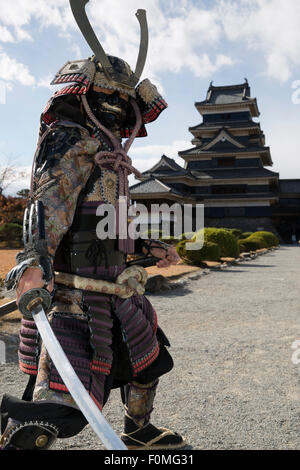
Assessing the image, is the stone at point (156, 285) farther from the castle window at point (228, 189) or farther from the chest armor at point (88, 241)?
the castle window at point (228, 189)

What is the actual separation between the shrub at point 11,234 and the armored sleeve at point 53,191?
17.7 m

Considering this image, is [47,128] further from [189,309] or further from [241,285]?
[241,285]

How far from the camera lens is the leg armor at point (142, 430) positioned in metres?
2.08

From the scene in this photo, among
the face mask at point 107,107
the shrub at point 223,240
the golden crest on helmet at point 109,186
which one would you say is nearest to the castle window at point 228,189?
the shrub at point 223,240

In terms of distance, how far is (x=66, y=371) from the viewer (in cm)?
125

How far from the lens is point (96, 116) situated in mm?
2010

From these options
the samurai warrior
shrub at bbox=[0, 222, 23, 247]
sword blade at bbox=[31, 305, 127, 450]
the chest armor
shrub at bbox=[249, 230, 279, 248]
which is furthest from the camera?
shrub at bbox=[249, 230, 279, 248]

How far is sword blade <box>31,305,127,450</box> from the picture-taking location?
1.13m

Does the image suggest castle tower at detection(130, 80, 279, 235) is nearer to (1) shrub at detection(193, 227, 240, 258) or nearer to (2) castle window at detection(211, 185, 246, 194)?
(2) castle window at detection(211, 185, 246, 194)

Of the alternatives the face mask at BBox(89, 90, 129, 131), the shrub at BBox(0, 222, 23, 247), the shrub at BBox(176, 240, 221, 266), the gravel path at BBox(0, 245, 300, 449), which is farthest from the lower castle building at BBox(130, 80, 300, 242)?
the face mask at BBox(89, 90, 129, 131)

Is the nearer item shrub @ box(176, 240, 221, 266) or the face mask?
the face mask

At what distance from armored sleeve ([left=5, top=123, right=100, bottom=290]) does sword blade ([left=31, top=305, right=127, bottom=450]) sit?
17 centimetres
